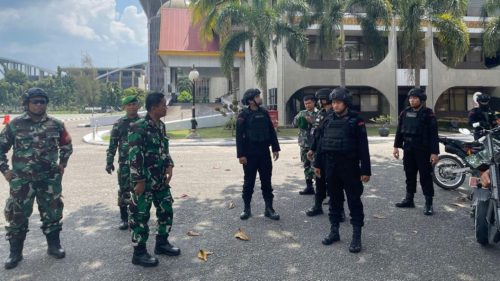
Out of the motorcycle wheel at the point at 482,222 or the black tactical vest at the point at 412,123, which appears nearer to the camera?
the motorcycle wheel at the point at 482,222

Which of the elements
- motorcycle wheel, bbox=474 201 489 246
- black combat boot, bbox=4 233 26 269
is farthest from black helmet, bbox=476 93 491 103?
black combat boot, bbox=4 233 26 269

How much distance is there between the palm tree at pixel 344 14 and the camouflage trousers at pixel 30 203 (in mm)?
18625

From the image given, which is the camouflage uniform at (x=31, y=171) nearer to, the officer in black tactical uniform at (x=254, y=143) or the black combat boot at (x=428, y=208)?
the officer in black tactical uniform at (x=254, y=143)

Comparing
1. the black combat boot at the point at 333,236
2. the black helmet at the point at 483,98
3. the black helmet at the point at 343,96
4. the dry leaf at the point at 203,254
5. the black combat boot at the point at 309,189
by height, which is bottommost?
the dry leaf at the point at 203,254

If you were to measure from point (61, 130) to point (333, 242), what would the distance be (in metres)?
3.24

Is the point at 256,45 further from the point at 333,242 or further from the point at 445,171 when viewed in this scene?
the point at 333,242

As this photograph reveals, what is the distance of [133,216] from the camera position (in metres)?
3.44

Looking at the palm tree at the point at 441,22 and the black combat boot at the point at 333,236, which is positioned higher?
the palm tree at the point at 441,22

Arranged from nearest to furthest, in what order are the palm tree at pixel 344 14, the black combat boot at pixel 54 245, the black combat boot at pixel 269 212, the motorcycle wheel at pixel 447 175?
the black combat boot at pixel 54 245 → the black combat boot at pixel 269 212 → the motorcycle wheel at pixel 447 175 → the palm tree at pixel 344 14

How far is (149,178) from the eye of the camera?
349 centimetres

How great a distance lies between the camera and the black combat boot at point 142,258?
→ 3.45 metres

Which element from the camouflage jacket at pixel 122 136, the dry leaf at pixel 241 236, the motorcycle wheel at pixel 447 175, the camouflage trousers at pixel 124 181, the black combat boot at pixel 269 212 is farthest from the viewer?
the motorcycle wheel at pixel 447 175

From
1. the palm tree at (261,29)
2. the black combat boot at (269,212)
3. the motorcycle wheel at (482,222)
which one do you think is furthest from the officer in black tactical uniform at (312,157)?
the palm tree at (261,29)

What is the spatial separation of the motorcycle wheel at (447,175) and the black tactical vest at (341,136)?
3328mm
